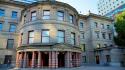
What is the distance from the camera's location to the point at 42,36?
65.7 ft

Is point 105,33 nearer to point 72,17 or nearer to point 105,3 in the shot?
point 72,17

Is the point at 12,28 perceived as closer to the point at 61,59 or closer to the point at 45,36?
the point at 45,36

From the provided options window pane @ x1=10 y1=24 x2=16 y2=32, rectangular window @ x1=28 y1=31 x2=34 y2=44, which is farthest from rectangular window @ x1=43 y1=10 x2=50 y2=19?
window pane @ x1=10 y1=24 x2=16 y2=32

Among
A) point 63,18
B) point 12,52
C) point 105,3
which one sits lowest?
point 12,52

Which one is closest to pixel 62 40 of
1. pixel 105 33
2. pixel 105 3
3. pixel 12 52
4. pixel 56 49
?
pixel 56 49

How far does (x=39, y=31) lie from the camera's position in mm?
19969

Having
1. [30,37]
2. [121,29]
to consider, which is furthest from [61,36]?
[121,29]

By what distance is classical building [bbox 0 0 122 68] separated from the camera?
61.1 ft

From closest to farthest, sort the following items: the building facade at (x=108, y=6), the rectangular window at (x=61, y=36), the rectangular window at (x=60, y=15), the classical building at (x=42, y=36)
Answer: the classical building at (x=42, y=36) < the rectangular window at (x=61, y=36) < the rectangular window at (x=60, y=15) < the building facade at (x=108, y=6)

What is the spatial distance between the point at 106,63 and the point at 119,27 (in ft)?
30.8

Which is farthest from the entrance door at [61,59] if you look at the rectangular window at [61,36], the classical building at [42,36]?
the rectangular window at [61,36]

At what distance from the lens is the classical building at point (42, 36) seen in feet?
61.1

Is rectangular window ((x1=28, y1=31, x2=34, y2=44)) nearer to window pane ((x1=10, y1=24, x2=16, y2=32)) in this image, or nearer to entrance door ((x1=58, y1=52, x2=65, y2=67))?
entrance door ((x1=58, y1=52, x2=65, y2=67))

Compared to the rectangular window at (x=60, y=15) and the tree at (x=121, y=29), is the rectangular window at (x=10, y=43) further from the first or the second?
the tree at (x=121, y=29)
